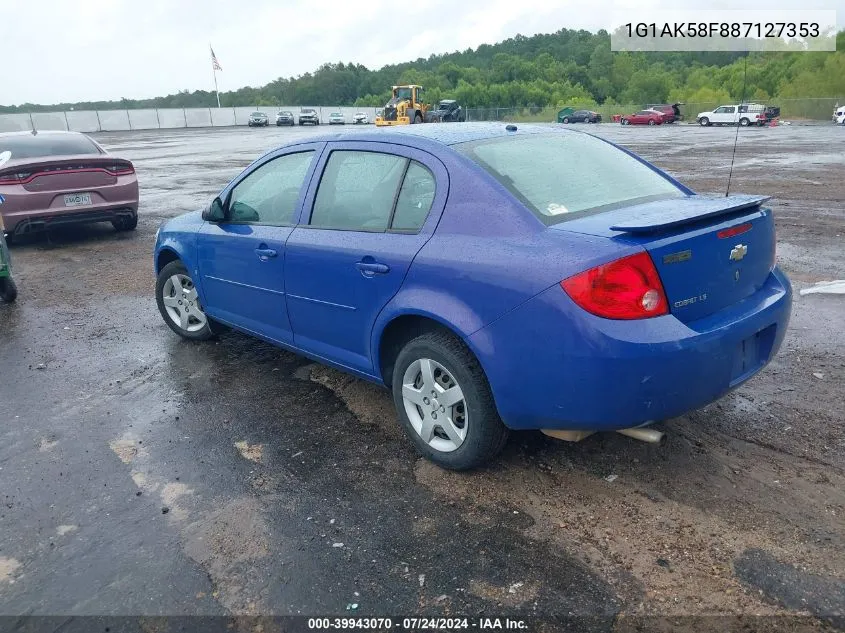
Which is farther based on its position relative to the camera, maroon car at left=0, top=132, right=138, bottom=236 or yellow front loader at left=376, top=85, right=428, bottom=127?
yellow front loader at left=376, top=85, right=428, bottom=127

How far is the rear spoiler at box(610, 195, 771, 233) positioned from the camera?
2.91m

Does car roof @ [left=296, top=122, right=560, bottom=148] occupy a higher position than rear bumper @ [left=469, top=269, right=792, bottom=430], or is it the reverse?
car roof @ [left=296, top=122, right=560, bottom=148]

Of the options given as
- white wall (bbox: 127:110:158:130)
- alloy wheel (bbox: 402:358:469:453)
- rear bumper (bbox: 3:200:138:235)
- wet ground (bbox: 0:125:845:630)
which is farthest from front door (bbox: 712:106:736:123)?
white wall (bbox: 127:110:158:130)

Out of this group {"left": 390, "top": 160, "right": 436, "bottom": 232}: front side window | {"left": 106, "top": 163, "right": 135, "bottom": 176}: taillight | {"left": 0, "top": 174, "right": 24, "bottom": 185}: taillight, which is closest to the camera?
{"left": 390, "top": 160, "right": 436, "bottom": 232}: front side window

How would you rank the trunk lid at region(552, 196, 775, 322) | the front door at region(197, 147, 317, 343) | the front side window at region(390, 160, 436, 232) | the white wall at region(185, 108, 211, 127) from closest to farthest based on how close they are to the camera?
1. the trunk lid at region(552, 196, 775, 322)
2. the front side window at region(390, 160, 436, 232)
3. the front door at region(197, 147, 317, 343)
4. the white wall at region(185, 108, 211, 127)

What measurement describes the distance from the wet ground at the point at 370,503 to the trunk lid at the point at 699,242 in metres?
0.91

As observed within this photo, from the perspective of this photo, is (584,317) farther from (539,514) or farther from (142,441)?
(142,441)

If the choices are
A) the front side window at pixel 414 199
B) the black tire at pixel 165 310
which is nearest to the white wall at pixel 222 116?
the black tire at pixel 165 310

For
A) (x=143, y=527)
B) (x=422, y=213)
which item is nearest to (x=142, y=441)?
(x=143, y=527)

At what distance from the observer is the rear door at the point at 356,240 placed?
3533 mm

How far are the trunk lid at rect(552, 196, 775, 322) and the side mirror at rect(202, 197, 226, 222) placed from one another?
8.82ft

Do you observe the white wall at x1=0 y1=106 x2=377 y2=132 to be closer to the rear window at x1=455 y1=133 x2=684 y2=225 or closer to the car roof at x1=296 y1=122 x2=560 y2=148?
the car roof at x1=296 y1=122 x2=560 y2=148

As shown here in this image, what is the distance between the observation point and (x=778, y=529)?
2.92 meters

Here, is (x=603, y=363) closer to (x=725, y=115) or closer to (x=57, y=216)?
(x=57, y=216)
